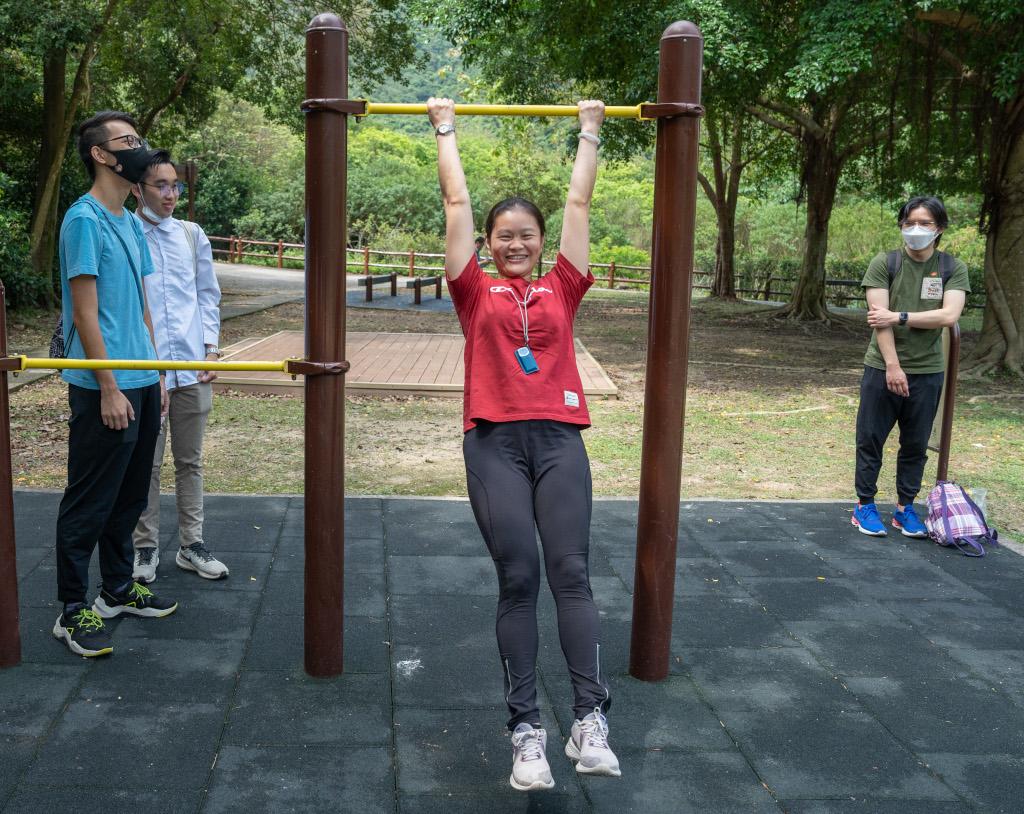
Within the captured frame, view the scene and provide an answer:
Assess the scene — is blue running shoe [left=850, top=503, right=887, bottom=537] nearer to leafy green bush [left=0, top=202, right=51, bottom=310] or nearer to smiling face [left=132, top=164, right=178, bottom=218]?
smiling face [left=132, top=164, right=178, bottom=218]

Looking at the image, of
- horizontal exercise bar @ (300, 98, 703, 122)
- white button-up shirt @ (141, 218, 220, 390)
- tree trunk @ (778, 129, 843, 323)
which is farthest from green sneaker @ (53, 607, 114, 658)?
tree trunk @ (778, 129, 843, 323)

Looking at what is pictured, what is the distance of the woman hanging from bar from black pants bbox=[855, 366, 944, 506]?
287 centimetres

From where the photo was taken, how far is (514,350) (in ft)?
9.23

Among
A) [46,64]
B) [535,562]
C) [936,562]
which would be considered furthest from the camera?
[46,64]

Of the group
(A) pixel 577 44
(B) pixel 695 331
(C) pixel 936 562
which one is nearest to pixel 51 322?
(A) pixel 577 44

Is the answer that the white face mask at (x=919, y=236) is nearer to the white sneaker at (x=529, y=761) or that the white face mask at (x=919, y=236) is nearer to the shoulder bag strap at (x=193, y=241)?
the shoulder bag strap at (x=193, y=241)

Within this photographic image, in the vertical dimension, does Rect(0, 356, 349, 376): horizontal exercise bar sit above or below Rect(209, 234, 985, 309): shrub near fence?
above

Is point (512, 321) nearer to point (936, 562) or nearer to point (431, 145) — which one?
point (936, 562)

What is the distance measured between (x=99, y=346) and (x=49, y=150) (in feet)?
42.9

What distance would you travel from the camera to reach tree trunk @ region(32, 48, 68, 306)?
14.7 meters

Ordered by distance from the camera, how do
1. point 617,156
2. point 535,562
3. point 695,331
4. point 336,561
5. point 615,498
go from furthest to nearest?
point 617,156
point 695,331
point 615,498
point 336,561
point 535,562

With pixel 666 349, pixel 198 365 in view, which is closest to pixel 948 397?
pixel 666 349

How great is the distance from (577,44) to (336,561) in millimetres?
11225

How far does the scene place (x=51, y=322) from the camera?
542 inches
